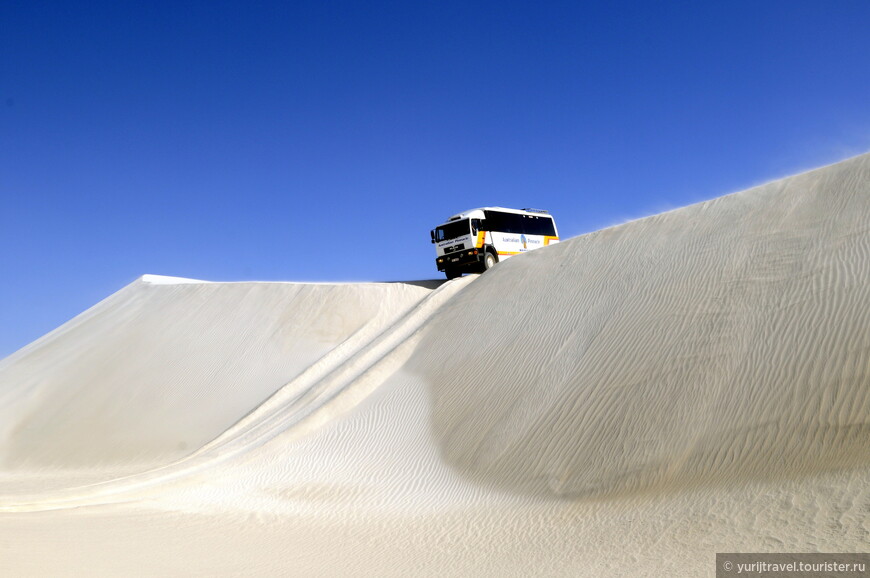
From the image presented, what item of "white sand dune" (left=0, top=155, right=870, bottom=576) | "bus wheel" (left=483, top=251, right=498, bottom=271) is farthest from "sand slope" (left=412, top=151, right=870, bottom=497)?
"bus wheel" (left=483, top=251, right=498, bottom=271)

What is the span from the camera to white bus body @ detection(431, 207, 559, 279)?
1064 inches

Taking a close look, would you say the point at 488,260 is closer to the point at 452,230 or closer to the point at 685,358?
the point at 452,230

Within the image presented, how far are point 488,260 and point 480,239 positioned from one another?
889mm

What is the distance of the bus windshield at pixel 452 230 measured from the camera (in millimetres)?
27141

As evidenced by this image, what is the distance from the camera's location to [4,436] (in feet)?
85.6

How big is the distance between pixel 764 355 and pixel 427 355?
10127 mm

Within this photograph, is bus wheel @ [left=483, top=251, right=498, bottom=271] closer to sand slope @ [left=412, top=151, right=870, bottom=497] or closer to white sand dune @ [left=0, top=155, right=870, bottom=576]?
white sand dune @ [left=0, top=155, right=870, bottom=576]

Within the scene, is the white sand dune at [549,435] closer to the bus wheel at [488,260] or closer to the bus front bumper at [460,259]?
the bus front bumper at [460,259]

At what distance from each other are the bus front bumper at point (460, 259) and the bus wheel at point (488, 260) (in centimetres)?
26

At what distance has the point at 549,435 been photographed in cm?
1299

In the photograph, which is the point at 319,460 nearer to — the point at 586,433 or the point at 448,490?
the point at 448,490

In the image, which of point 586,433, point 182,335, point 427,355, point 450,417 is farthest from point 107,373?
point 586,433

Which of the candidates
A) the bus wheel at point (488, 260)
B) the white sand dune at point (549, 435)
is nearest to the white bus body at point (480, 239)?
the bus wheel at point (488, 260)

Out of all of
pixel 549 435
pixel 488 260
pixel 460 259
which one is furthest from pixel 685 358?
pixel 460 259
